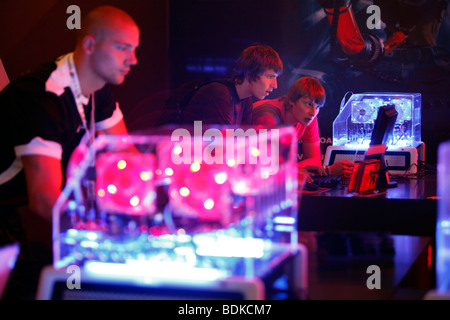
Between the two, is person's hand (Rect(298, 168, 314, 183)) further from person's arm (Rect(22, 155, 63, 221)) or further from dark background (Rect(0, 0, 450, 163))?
dark background (Rect(0, 0, 450, 163))

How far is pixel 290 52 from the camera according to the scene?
5.76 meters

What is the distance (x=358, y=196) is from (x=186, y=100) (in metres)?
1.08

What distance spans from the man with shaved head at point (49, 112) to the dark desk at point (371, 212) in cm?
145

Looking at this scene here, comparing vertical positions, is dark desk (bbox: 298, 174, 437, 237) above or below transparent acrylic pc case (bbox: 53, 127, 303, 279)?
below

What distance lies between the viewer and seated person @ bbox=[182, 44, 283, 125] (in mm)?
3065

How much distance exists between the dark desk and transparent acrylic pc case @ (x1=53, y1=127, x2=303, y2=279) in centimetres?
158

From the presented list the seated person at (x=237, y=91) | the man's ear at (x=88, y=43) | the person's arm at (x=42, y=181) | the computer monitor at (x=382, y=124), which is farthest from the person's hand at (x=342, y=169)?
the person's arm at (x=42, y=181)

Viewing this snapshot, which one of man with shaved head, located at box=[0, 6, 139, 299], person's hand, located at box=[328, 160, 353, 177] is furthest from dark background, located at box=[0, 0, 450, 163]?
man with shaved head, located at box=[0, 6, 139, 299]

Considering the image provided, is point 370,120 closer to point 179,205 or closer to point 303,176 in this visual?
point 303,176

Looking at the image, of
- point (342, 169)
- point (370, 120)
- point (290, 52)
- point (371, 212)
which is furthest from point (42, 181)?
point (290, 52)

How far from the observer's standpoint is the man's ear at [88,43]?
5.99 ft

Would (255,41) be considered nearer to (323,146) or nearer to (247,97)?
(323,146)
